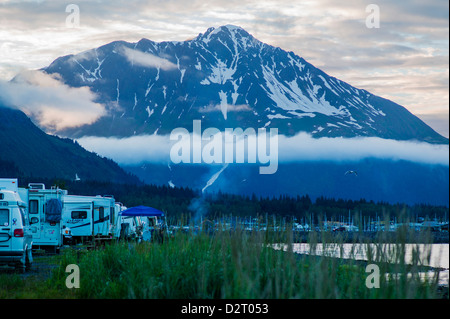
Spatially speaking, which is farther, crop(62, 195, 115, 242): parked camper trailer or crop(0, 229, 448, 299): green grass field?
crop(62, 195, 115, 242): parked camper trailer

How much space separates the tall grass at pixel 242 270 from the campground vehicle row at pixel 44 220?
3011mm

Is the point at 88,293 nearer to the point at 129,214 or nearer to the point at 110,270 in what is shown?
the point at 110,270

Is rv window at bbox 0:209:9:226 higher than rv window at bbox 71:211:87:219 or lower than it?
higher

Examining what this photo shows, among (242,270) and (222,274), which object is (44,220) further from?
(242,270)

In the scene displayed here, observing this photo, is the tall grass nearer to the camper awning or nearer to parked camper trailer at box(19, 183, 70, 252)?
parked camper trailer at box(19, 183, 70, 252)

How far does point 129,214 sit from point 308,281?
3222cm

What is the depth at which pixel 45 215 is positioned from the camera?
1206 inches

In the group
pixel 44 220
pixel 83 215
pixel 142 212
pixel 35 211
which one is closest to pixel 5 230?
pixel 35 211

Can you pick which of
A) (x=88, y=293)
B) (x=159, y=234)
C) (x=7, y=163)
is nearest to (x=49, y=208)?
(x=159, y=234)

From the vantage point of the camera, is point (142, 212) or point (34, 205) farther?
point (142, 212)

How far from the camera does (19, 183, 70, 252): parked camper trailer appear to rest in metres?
30.4

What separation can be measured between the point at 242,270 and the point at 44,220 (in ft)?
71.4

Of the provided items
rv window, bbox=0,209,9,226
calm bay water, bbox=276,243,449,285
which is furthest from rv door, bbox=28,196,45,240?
calm bay water, bbox=276,243,449,285

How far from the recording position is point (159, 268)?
13.5 m
